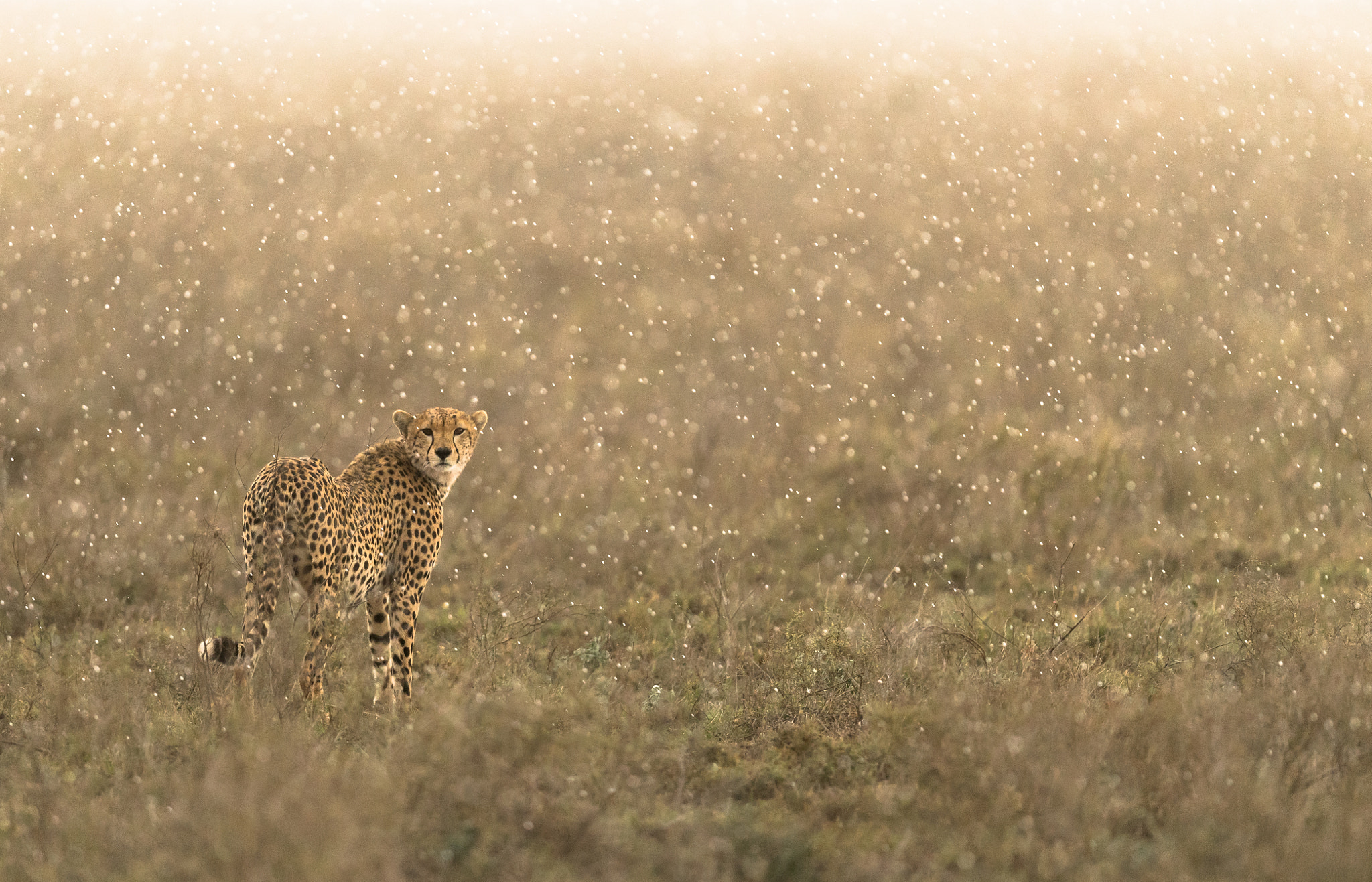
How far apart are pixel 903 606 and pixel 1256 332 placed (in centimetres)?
623

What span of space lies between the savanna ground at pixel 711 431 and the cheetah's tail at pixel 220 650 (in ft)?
0.61

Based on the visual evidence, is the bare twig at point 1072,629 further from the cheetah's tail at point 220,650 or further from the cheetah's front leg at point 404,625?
the cheetah's tail at point 220,650

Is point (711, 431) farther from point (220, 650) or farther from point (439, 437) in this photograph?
point (220, 650)

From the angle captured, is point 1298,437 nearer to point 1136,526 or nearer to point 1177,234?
point 1136,526

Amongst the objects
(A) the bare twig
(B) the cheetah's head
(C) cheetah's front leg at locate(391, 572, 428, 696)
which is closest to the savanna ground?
(A) the bare twig

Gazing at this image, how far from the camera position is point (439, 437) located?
19.5ft

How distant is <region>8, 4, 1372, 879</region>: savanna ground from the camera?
4.13m

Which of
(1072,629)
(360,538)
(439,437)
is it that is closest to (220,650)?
(360,538)

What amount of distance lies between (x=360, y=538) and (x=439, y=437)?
62 cm

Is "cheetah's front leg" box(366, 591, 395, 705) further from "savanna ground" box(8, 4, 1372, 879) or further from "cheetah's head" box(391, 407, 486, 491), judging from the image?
"cheetah's head" box(391, 407, 486, 491)

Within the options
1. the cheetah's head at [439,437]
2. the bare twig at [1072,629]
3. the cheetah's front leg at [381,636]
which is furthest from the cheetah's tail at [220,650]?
the bare twig at [1072,629]

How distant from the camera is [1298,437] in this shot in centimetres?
1059

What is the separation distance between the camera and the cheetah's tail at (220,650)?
5.05m

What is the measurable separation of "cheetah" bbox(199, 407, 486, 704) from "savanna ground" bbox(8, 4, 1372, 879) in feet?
0.63
